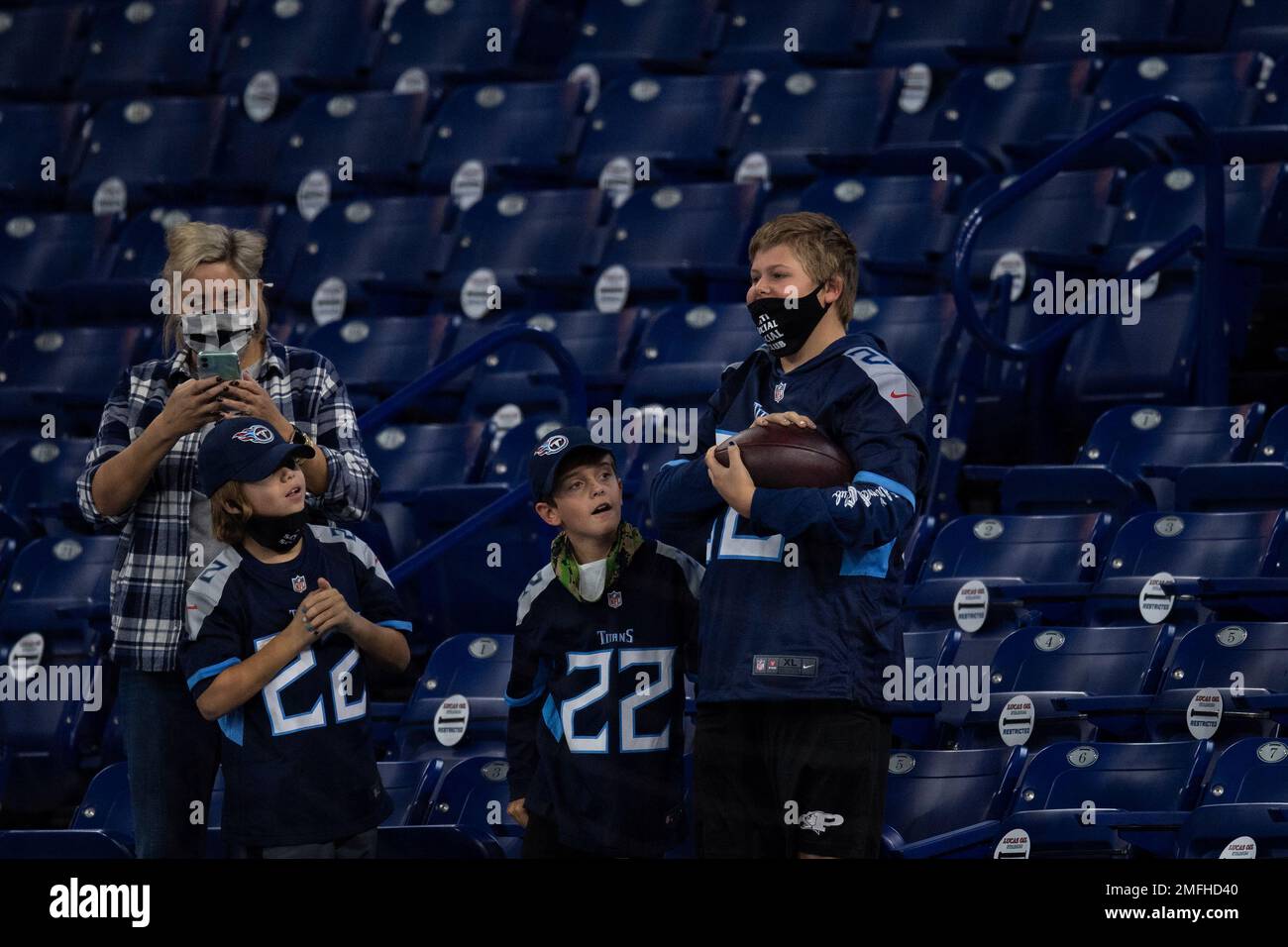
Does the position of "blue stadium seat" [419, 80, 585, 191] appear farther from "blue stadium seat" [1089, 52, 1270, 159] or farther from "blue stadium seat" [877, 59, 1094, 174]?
"blue stadium seat" [1089, 52, 1270, 159]

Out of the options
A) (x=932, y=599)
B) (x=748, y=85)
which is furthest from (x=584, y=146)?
(x=932, y=599)

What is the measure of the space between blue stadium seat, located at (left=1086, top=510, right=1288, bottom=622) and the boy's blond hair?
171 cm

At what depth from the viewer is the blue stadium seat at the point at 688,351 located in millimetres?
6391

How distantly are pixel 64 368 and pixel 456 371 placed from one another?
217cm

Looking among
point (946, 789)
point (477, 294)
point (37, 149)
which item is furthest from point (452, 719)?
point (37, 149)

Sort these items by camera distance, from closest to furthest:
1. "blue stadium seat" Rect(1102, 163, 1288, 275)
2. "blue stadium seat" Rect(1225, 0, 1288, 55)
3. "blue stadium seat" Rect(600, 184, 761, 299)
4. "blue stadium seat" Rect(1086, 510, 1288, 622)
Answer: "blue stadium seat" Rect(1086, 510, 1288, 622), "blue stadium seat" Rect(1102, 163, 1288, 275), "blue stadium seat" Rect(600, 184, 761, 299), "blue stadium seat" Rect(1225, 0, 1288, 55)

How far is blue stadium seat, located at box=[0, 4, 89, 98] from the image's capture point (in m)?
9.34

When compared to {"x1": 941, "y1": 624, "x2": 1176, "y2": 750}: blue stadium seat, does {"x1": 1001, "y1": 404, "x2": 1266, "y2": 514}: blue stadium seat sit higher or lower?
higher

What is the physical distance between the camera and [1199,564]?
5316 mm

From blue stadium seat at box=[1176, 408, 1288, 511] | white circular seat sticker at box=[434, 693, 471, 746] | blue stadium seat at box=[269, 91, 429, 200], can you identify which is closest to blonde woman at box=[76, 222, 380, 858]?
white circular seat sticker at box=[434, 693, 471, 746]

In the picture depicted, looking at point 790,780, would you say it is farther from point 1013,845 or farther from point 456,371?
point 456,371

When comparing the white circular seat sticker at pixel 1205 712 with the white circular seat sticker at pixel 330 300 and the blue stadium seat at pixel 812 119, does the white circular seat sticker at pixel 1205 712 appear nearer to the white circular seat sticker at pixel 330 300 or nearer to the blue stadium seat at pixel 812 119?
the blue stadium seat at pixel 812 119
